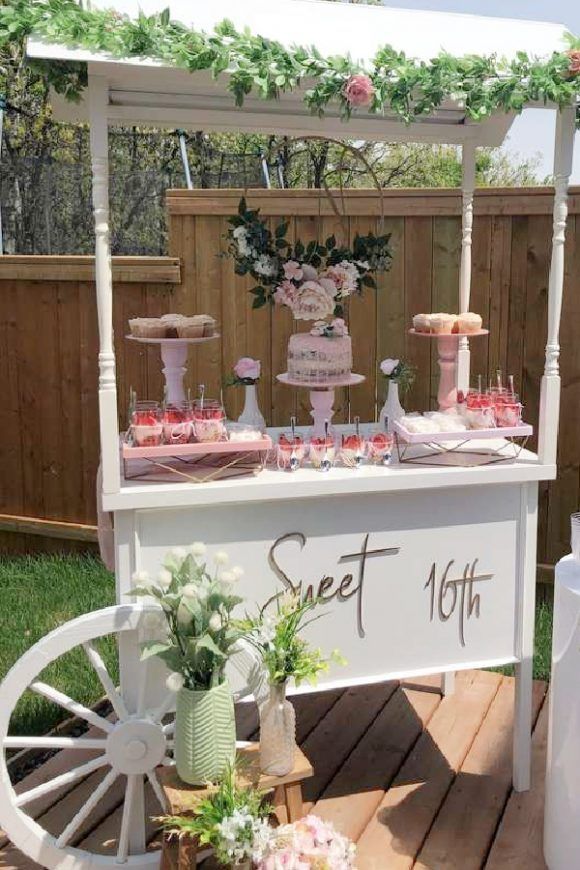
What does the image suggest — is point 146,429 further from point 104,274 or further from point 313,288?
point 313,288

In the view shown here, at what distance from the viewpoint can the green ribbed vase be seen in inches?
70.7

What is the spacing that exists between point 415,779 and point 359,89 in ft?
5.91

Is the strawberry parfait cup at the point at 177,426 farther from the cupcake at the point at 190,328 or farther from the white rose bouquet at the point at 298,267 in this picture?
the white rose bouquet at the point at 298,267

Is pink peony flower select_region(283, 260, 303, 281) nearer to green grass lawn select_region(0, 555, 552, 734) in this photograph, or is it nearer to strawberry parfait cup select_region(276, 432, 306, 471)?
strawberry parfait cup select_region(276, 432, 306, 471)

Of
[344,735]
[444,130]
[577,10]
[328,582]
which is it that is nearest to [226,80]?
[444,130]

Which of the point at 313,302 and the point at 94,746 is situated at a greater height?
the point at 313,302

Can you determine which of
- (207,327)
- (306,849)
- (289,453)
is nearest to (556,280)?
(289,453)

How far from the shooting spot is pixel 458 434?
7.63 feet

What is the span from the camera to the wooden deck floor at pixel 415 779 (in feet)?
7.07

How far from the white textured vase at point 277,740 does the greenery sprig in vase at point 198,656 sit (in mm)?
70

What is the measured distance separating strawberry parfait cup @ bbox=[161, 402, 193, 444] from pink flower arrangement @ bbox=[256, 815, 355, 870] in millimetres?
919

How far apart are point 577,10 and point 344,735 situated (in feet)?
13.2

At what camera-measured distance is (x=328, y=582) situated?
2.24 metres

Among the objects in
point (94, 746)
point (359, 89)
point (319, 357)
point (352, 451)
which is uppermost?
point (359, 89)
